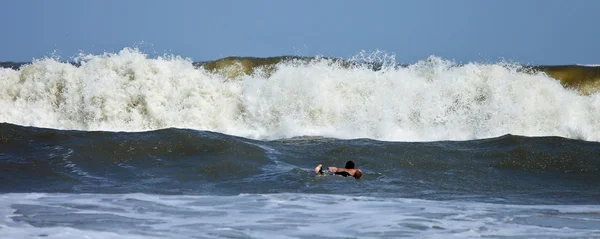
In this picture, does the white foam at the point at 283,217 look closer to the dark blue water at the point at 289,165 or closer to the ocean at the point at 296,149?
the ocean at the point at 296,149

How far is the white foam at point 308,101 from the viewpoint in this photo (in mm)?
18312

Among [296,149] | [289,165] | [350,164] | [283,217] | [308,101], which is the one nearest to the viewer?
[283,217]

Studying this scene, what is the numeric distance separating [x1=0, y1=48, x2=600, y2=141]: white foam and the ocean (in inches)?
1.5

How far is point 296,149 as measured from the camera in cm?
1534

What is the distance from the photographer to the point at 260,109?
63.2 ft

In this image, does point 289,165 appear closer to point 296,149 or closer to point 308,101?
point 296,149

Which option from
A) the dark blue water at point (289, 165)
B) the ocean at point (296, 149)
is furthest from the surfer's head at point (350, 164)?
the ocean at point (296, 149)

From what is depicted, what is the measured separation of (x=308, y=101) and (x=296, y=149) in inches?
153

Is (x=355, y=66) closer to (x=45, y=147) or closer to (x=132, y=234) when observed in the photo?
(x=45, y=147)

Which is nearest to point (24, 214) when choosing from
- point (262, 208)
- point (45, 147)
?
point (262, 208)

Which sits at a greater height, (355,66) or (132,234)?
(355,66)

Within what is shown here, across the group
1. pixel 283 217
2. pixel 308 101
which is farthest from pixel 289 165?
pixel 308 101

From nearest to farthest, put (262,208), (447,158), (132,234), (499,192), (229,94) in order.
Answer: (132,234) < (262,208) < (499,192) < (447,158) < (229,94)

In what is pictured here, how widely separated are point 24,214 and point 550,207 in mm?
5738
